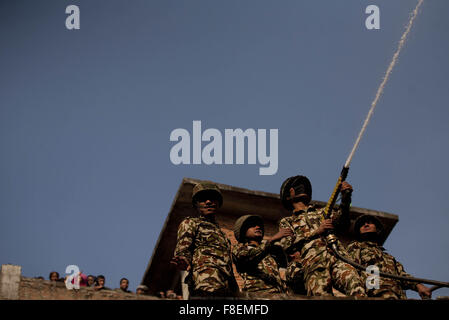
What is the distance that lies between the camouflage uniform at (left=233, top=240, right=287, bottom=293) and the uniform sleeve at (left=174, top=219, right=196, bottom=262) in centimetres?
Answer: 71

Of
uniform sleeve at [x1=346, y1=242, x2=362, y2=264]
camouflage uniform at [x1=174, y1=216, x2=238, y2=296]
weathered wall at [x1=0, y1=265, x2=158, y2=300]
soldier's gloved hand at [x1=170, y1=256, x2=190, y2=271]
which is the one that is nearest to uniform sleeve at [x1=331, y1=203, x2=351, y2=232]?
uniform sleeve at [x1=346, y1=242, x2=362, y2=264]

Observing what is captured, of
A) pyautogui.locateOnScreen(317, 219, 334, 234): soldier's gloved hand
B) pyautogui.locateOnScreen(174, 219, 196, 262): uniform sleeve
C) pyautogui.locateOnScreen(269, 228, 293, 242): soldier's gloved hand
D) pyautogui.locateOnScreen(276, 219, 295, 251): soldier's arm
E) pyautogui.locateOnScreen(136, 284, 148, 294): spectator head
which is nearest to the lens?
pyautogui.locateOnScreen(174, 219, 196, 262): uniform sleeve

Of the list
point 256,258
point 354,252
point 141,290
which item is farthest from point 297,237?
point 141,290

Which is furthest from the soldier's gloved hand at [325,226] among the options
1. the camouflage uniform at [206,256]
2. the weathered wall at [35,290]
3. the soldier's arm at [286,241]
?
the weathered wall at [35,290]

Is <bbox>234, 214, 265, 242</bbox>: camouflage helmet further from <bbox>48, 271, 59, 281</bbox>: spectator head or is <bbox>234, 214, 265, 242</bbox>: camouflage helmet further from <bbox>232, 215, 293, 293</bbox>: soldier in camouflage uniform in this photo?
<bbox>48, 271, 59, 281</bbox>: spectator head

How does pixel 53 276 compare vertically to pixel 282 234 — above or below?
below

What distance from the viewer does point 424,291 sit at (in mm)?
8750

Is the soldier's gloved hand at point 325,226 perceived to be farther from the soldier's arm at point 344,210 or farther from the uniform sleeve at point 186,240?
the uniform sleeve at point 186,240

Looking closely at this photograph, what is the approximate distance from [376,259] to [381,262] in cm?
9

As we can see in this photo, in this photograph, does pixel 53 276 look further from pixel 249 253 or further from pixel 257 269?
pixel 249 253

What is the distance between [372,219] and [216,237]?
2.78m

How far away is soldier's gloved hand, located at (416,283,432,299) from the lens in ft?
28.5

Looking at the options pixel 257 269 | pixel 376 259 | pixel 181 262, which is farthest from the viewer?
pixel 376 259
